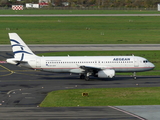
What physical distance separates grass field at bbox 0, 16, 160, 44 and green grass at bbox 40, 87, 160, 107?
53.2 meters

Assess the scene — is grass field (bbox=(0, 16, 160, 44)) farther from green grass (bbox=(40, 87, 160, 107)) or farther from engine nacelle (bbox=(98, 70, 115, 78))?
green grass (bbox=(40, 87, 160, 107))

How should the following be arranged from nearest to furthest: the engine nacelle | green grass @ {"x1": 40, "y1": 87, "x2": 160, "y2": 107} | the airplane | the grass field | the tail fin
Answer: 1. green grass @ {"x1": 40, "y1": 87, "x2": 160, "y2": 107}
2. the engine nacelle
3. the airplane
4. the tail fin
5. the grass field

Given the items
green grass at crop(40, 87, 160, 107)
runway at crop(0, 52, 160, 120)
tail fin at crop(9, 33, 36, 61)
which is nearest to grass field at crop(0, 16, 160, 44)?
runway at crop(0, 52, 160, 120)

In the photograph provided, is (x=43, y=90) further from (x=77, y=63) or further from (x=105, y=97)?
(x=77, y=63)

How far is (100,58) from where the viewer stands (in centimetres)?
5744

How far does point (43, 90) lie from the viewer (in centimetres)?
4934

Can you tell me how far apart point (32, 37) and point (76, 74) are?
2103 inches

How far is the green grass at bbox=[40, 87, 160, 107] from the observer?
40562 millimetres

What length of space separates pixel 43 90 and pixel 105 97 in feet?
30.1

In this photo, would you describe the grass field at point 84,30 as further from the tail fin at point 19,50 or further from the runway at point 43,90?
the tail fin at point 19,50

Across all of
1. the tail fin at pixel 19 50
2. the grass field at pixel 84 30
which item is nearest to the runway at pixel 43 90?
the tail fin at pixel 19 50

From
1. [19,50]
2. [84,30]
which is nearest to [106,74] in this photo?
[19,50]

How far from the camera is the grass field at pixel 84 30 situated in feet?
344

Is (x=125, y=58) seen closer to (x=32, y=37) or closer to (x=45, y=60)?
(x=45, y=60)
